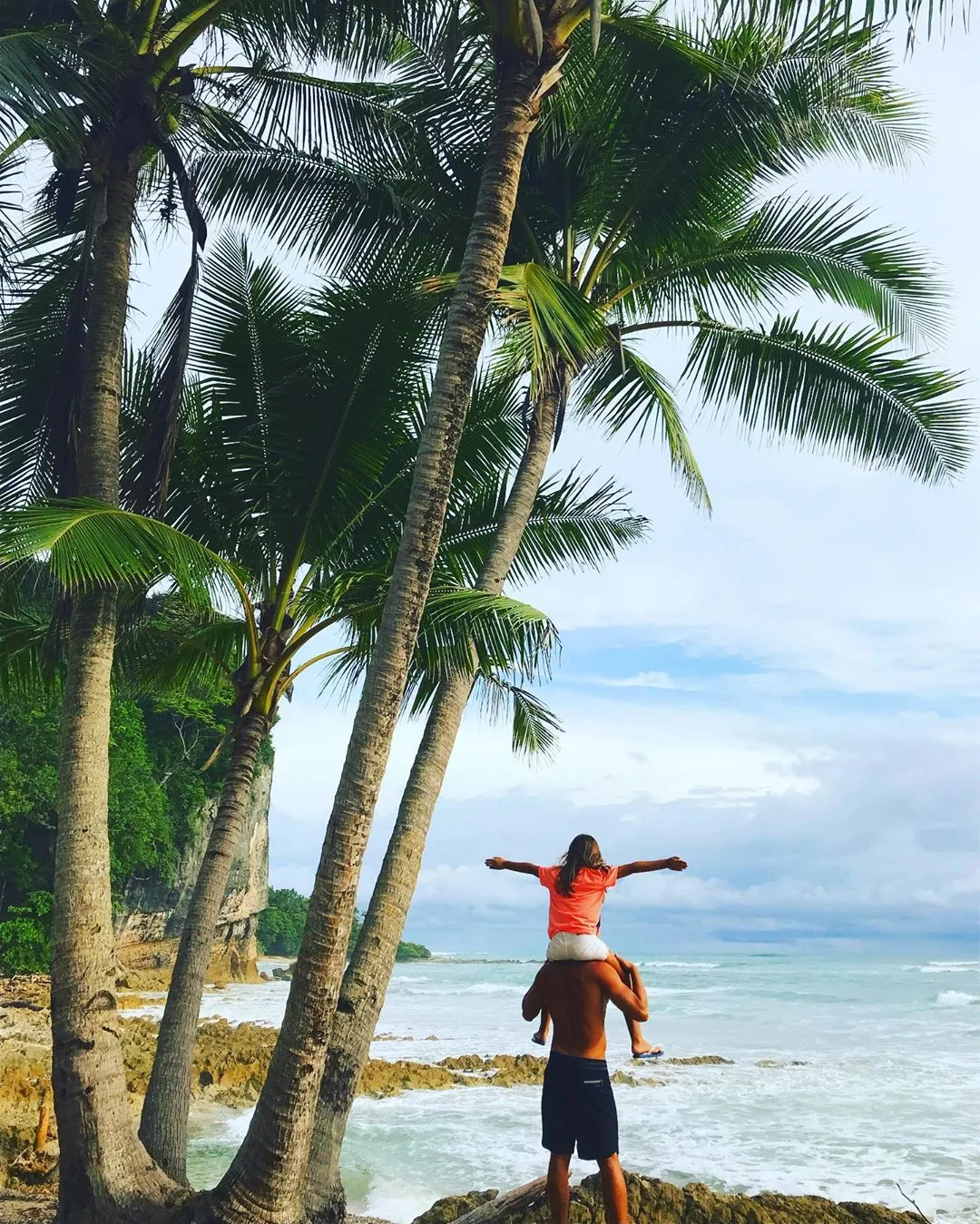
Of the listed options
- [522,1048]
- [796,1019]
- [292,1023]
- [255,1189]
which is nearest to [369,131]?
[292,1023]

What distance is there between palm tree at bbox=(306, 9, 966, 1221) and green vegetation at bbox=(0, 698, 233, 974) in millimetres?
16028

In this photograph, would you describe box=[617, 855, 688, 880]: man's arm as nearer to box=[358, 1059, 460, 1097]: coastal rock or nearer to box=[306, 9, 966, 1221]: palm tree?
box=[306, 9, 966, 1221]: palm tree

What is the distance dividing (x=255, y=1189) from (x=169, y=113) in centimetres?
688

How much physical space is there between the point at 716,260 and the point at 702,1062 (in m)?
16.8

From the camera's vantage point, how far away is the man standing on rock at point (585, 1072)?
15.6ft

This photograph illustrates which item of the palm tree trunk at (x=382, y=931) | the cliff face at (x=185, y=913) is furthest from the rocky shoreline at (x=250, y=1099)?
the cliff face at (x=185, y=913)

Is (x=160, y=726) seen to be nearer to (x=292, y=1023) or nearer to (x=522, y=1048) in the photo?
(x=522, y=1048)

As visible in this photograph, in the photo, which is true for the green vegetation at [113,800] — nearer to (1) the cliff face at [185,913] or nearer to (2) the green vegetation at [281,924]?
(1) the cliff face at [185,913]

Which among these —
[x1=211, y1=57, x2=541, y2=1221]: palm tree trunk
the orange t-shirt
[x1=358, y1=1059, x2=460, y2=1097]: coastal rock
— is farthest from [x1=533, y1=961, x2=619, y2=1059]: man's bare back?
[x1=358, y1=1059, x2=460, y2=1097]: coastal rock

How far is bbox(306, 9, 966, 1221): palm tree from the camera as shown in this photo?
26.4ft

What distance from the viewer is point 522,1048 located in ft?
74.9

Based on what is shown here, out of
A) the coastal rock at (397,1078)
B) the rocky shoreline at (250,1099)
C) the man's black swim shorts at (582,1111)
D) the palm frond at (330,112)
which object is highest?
the palm frond at (330,112)

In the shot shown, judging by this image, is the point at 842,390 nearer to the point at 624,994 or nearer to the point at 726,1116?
the point at 624,994

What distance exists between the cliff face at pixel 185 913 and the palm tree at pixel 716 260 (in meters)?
21.4
